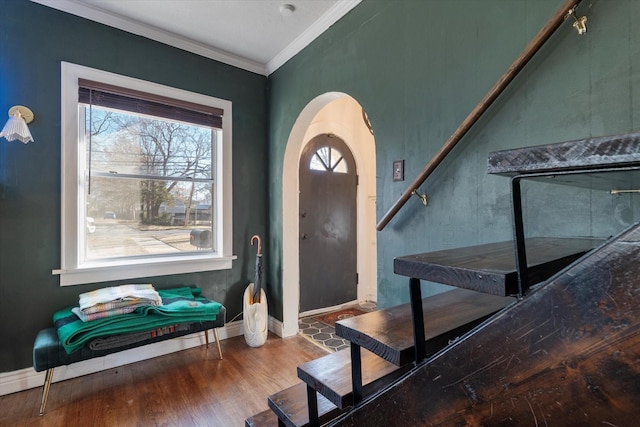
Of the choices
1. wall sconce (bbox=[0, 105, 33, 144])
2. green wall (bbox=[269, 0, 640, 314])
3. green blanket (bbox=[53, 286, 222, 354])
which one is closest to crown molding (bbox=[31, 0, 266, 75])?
wall sconce (bbox=[0, 105, 33, 144])

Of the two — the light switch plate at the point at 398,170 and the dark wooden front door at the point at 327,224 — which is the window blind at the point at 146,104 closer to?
the dark wooden front door at the point at 327,224

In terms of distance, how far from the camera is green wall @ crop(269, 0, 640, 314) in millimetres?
1069

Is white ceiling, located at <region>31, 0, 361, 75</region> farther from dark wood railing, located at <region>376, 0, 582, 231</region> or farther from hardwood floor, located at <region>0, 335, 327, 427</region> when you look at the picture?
hardwood floor, located at <region>0, 335, 327, 427</region>

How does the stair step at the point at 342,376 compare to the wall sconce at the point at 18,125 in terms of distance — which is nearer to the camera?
the stair step at the point at 342,376

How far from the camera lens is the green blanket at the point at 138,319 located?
1.83m

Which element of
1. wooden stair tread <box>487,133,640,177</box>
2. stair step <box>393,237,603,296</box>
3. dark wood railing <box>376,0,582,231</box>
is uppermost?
dark wood railing <box>376,0,582,231</box>

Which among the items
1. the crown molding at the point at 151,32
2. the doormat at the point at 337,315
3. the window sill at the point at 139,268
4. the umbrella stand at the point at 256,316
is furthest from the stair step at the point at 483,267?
the crown molding at the point at 151,32

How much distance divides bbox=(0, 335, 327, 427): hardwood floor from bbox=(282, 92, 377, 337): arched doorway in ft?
2.16

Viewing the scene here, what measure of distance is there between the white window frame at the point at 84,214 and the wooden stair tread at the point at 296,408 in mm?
1920

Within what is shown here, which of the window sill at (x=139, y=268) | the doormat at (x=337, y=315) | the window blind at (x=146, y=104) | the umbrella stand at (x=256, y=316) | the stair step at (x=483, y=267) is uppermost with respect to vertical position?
the window blind at (x=146, y=104)

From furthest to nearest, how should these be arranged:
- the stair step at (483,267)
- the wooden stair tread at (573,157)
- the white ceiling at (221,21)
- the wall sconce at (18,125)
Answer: the white ceiling at (221,21), the wall sconce at (18,125), the stair step at (483,267), the wooden stair tread at (573,157)

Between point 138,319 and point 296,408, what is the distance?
156 centimetres

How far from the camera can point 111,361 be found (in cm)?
233

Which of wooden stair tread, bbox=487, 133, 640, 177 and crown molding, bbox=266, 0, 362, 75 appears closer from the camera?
wooden stair tread, bbox=487, 133, 640, 177
